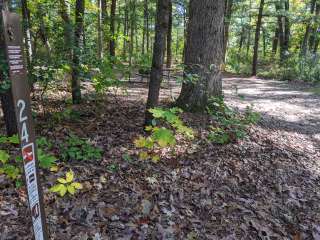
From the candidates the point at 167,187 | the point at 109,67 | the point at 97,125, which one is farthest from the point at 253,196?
the point at 109,67

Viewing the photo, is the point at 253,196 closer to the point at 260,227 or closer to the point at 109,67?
the point at 260,227

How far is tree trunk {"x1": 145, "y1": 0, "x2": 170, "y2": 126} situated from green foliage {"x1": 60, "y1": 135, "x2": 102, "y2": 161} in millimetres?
1219

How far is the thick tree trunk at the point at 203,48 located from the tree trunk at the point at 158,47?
1226 mm

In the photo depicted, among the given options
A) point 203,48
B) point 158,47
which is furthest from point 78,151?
point 203,48

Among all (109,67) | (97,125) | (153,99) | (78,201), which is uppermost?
(109,67)

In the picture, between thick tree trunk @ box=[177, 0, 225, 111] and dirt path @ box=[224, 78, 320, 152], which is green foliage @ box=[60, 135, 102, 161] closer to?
thick tree trunk @ box=[177, 0, 225, 111]

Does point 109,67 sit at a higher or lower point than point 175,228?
higher

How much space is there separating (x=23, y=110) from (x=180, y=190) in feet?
8.89

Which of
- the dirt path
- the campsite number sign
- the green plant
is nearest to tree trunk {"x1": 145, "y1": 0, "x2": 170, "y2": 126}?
the dirt path

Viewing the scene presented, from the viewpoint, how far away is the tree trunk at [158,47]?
4566mm

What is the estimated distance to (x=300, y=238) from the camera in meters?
3.37

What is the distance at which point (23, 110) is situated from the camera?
1430 mm

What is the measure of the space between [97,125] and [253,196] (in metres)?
2.88

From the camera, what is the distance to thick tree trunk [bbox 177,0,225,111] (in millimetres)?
6035
